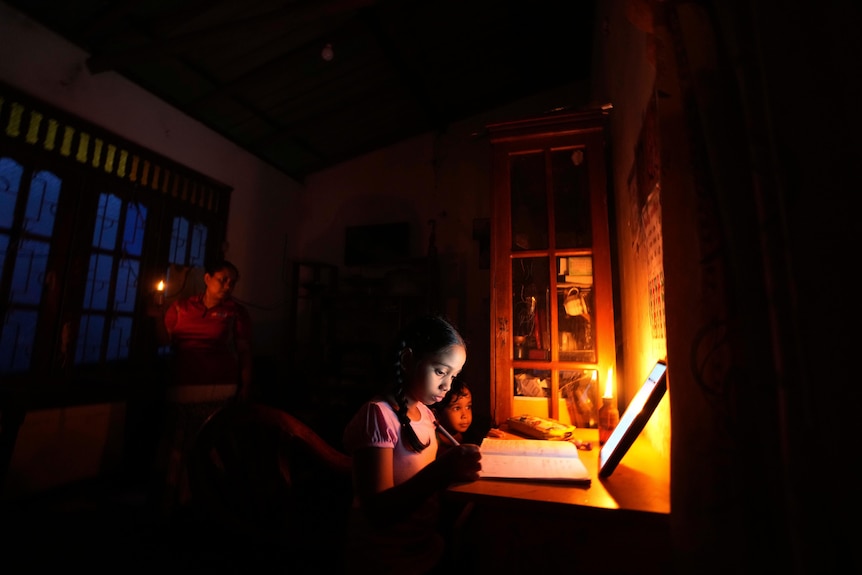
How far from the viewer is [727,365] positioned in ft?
1.77

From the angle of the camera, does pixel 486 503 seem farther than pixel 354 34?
No

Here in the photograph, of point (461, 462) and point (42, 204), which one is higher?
point (42, 204)

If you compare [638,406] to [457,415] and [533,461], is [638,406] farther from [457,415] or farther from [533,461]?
[457,415]

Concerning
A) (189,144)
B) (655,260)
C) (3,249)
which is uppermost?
(189,144)

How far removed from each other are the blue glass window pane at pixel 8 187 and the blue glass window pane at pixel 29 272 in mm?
173

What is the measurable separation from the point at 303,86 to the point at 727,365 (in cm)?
413

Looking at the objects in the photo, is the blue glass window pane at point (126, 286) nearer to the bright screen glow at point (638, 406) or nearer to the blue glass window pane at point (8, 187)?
the blue glass window pane at point (8, 187)

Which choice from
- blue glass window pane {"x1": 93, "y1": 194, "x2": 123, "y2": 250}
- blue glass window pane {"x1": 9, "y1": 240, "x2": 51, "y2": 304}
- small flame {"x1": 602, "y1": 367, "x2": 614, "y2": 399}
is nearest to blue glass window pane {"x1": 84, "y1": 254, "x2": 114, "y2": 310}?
blue glass window pane {"x1": 93, "y1": 194, "x2": 123, "y2": 250}

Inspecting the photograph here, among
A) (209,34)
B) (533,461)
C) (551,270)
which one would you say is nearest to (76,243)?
(209,34)

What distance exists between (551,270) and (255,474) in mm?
1514

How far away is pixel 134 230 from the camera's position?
10.5 feet

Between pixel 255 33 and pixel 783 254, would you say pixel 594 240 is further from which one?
pixel 255 33

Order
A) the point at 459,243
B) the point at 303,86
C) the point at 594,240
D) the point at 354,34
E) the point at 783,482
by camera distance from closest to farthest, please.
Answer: the point at 783,482
the point at 594,240
the point at 354,34
the point at 303,86
the point at 459,243

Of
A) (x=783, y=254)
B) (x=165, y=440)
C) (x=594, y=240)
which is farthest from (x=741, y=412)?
(x=165, y=440)
